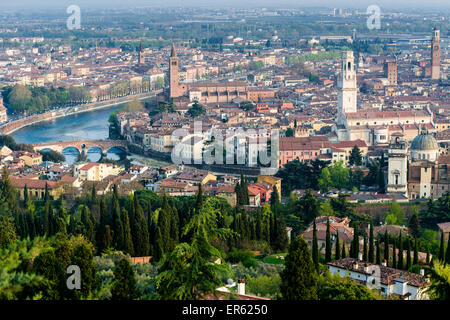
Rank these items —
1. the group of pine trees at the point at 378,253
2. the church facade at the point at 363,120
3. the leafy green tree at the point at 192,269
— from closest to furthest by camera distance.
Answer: the leafy green tree at the point at 192,269 → the group of pine trees at the point at 378,253 → the church facade at the point at 363,120

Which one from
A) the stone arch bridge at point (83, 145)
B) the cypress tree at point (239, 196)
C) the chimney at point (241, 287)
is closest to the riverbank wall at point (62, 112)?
the stone arch bridge at point (83, 145)

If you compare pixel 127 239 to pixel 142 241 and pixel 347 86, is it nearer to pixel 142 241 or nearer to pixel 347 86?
pixel 142 241

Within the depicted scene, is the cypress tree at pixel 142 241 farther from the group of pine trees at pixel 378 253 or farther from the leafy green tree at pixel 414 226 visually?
the leafy green tree at pixel 414 226

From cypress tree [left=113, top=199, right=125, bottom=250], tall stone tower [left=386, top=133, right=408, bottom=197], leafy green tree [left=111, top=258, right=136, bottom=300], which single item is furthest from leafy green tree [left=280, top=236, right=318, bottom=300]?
tall stone tower [left=386, top=133, right=408, bottom=197]

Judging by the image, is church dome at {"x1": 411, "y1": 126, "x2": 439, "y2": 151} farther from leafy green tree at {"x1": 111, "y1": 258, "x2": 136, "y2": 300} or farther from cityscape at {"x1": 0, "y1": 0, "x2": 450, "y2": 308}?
leafy green tree at {"x1": 111, "y1": 258, "x2": 136, "y2": 300}
